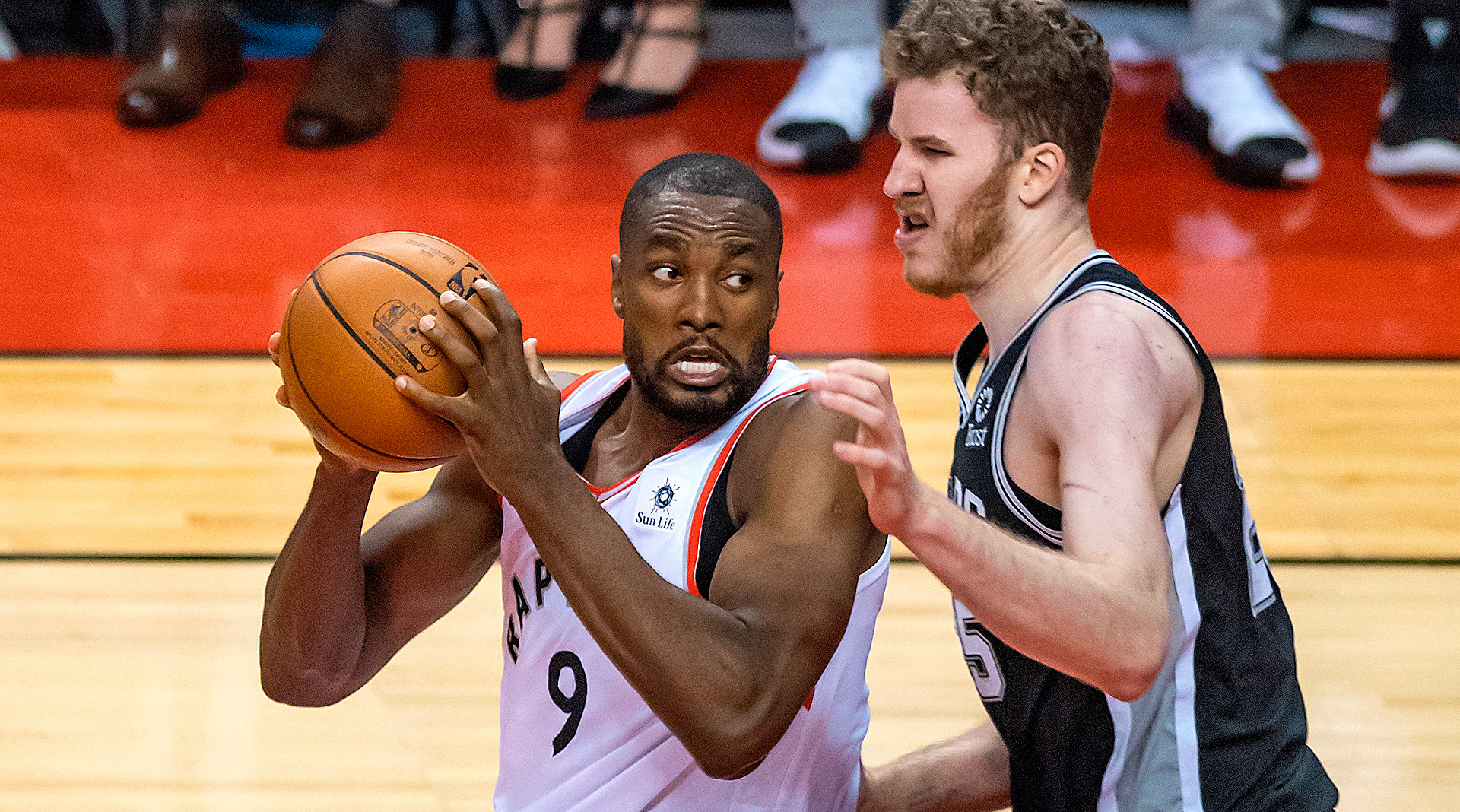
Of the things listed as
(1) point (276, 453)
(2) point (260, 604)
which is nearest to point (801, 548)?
(2) point (260, 604)

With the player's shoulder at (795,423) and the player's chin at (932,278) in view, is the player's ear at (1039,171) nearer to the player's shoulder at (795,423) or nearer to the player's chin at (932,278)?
the player's chin at (932,278)

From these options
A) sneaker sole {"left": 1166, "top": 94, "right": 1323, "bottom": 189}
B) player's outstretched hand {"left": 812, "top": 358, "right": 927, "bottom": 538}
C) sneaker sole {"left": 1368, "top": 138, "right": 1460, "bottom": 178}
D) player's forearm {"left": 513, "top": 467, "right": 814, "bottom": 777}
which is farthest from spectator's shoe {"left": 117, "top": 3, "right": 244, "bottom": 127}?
player's outstretched hand {"left": 812, "top": 358, "right": 927, "bottom": 538}

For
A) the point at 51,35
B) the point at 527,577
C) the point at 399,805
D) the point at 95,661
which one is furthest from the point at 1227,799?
the point at 51,35

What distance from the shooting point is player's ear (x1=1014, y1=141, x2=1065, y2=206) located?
2.10 meters

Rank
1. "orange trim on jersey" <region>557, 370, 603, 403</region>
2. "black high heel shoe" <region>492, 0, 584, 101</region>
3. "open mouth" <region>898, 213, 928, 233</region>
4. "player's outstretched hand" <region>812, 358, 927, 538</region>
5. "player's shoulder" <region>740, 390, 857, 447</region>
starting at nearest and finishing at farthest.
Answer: "player's outstretched hand" <region>812, 358, 927, 538</region> < "player's shoulder" <region>740, 390, 857, 447</region> < "open mouth" <region>898, 213, 928, 233</region> < "orange trim on jersey" <region>557, 370, 603, 403</region> < "black high heel shoe" <region>492, 0, 584, 101</region>

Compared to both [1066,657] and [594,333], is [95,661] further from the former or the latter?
[1066,657]

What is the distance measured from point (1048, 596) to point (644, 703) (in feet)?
2.35

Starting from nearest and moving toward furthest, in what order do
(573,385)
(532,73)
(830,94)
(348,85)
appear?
(573,385), (830,94), (348,85), (532,73)

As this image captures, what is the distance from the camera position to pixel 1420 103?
5.73 metres

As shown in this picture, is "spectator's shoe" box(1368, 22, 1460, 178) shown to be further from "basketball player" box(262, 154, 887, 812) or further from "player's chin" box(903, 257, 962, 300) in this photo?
"basketball player" box(262, 154, 887, 812)

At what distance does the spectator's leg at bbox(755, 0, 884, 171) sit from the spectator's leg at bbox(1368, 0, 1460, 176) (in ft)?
6.83

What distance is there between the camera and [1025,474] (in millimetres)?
1964

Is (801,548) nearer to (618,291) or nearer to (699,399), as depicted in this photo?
(699,399)

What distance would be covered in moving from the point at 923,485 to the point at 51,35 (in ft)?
22.5
